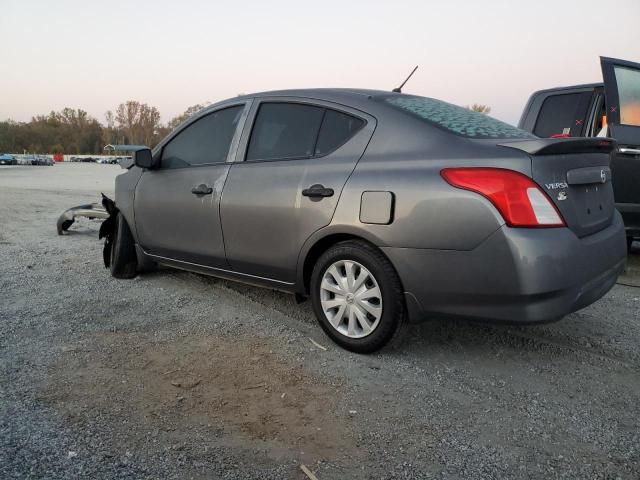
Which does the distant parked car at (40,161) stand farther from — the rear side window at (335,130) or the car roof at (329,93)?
the rear side window at (335,130)

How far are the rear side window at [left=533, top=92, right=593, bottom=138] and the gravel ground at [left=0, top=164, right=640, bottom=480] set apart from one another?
2.71m

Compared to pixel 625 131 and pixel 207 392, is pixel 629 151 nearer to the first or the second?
pixel 625 131

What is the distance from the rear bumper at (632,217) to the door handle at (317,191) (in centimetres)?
359

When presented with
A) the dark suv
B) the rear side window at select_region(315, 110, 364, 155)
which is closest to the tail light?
the rear side window at select_region(315, 110, 364, 155)

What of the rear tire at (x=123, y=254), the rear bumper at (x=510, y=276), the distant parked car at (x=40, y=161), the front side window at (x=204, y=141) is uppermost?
the front side window at (x=204, y=141)

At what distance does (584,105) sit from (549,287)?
447cm

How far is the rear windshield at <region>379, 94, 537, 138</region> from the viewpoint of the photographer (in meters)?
3.07

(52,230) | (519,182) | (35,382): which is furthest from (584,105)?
(52,230)

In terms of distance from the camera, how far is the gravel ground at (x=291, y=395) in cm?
213

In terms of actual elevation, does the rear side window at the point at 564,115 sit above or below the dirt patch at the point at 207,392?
above

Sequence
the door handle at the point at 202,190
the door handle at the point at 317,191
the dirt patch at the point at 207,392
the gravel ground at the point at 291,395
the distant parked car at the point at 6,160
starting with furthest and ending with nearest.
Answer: the distant parked car at the point at 6,160
the door handle at the point at 202,190
the door handle at the point at 317,191
the dirt patch at the point at 207,392
the gravel ground at the point at 291,395

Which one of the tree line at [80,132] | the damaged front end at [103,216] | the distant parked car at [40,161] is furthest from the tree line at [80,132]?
the damaged front end at [103,216]

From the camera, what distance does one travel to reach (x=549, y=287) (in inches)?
103

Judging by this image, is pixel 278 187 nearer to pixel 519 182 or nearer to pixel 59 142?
pixel 519 182
